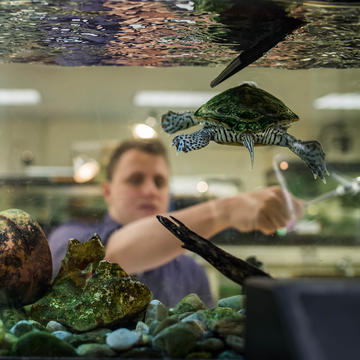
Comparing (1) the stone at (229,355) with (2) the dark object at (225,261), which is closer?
(1) the stone at (229,355)

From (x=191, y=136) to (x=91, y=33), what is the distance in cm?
30

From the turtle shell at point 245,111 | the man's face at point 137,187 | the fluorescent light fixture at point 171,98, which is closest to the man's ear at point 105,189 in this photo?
the man's face at point 137,187

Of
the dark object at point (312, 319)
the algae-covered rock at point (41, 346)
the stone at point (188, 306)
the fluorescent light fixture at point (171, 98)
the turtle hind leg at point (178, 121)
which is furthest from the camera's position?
the fluorescent light fixture at point (171, 98)

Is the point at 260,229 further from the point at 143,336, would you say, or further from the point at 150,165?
the point at 143,336

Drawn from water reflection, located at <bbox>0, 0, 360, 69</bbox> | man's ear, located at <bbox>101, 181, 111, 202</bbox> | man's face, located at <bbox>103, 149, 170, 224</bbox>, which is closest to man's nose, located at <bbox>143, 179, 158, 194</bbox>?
man's face, located at <bbox>103, 149, 170, 224</bbox>

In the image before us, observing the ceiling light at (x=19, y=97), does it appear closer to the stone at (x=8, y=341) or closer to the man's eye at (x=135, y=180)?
the man's eye at (x=135, y=180)

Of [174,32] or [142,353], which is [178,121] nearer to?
[174,32]

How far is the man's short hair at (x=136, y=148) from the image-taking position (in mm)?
1402

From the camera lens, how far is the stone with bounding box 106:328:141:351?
761 millimetres

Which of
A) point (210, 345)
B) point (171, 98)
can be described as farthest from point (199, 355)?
point (171, 98)

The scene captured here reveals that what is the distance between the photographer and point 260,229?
1356 millimetres

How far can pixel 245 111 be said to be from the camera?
95 centimetres

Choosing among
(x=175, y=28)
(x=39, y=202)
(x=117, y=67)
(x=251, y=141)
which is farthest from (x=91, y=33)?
(x=39, y=202)

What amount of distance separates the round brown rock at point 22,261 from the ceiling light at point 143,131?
521 millimetres
